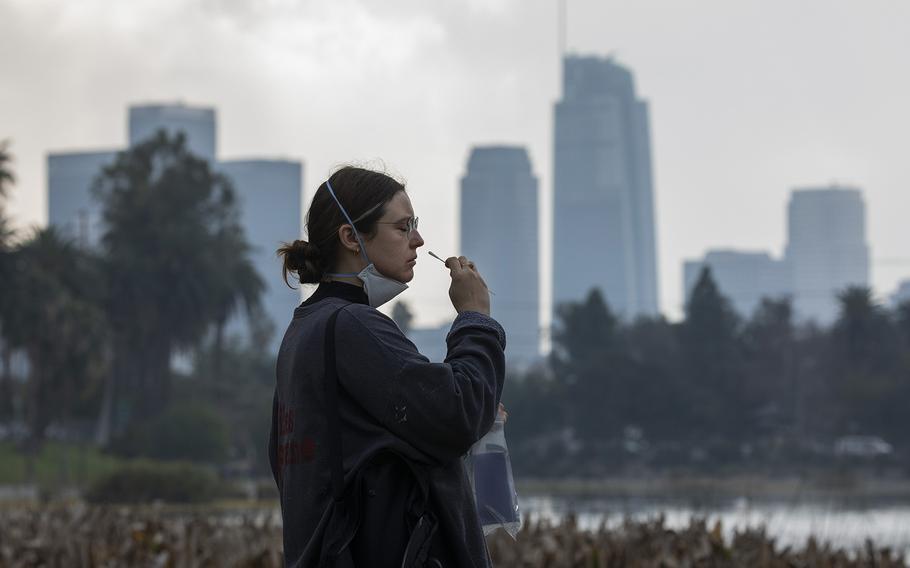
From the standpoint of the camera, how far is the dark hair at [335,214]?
343cm

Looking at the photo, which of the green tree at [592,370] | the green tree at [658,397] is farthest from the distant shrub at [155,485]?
the green tree at [658,397]

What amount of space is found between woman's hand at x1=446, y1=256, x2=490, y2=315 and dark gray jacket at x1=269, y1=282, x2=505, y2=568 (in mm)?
43

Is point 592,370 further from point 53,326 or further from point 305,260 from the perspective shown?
point 305,260

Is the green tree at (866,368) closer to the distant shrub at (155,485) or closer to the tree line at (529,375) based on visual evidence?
the tree line at (529,375)

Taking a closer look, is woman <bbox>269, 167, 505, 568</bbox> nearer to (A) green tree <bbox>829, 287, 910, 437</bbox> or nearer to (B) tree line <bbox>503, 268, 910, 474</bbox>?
(B) tree line <bbox>503, 268, 910, 474</bbox>

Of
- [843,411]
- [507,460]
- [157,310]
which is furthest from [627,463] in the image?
[507,460]

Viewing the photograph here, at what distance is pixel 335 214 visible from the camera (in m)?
3.46

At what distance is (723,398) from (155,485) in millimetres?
39844

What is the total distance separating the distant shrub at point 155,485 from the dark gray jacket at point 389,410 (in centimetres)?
4080

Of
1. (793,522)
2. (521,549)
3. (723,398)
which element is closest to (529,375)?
(723,398)

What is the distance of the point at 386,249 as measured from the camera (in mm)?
3426

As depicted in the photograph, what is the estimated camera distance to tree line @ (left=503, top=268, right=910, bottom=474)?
254 ft

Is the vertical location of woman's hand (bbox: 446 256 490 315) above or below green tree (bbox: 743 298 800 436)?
above

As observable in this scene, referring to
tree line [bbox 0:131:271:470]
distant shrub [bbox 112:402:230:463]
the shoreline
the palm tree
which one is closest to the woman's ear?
tree line [bbox 0:131:271:470]
